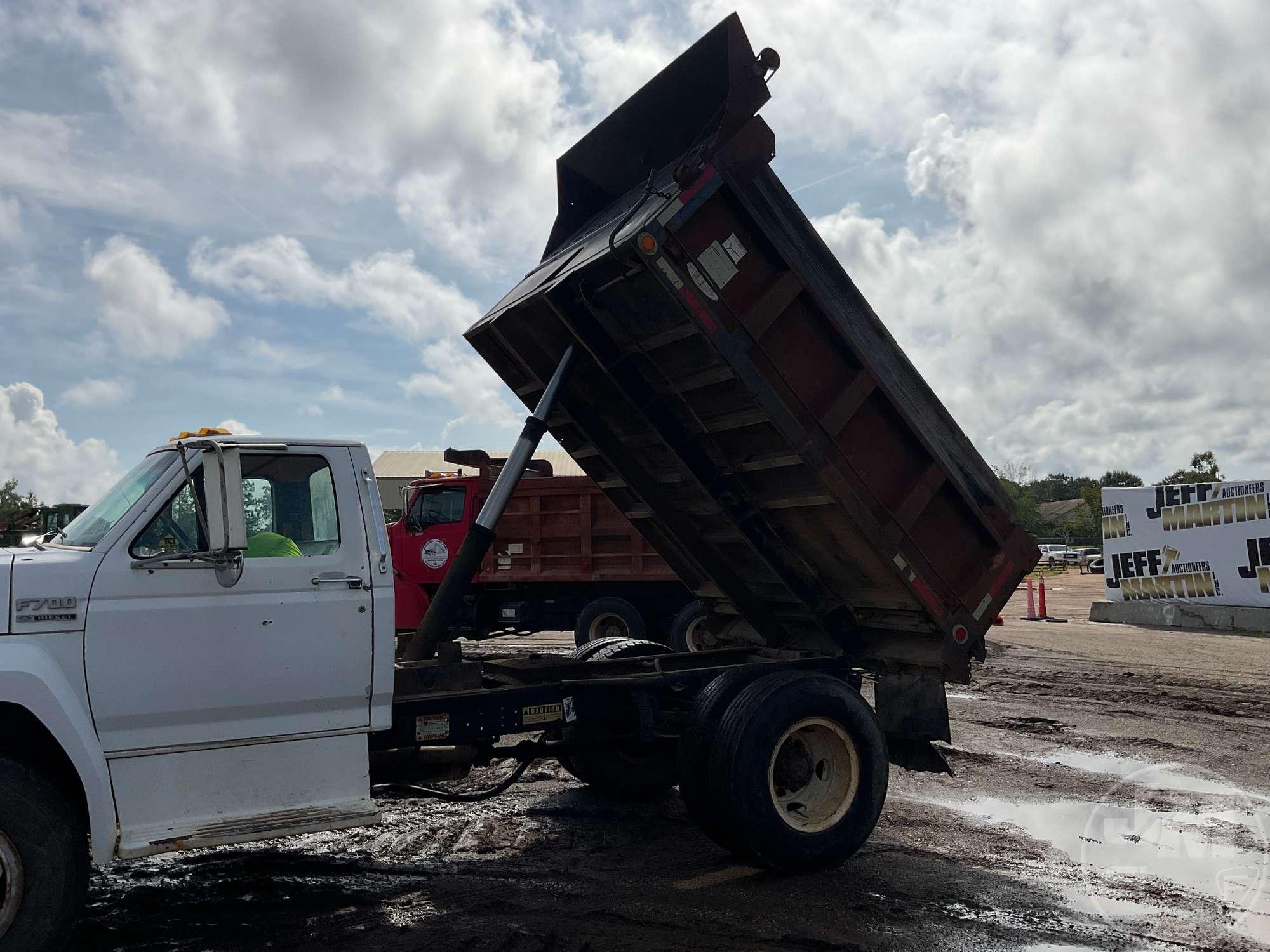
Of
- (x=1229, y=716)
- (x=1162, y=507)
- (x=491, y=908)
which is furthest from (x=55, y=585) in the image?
(x=1162, y=507)

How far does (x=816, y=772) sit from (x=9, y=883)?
392 cm

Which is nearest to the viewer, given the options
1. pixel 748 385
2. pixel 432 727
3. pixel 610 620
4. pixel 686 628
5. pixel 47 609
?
pixel 47 609

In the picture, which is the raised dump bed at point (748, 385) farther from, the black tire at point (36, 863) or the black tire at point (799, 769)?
the black tire at point (36, 863)

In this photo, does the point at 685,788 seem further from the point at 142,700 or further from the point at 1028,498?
the point at 1028,498

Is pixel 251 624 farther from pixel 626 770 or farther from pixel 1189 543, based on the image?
pixel 1189 543

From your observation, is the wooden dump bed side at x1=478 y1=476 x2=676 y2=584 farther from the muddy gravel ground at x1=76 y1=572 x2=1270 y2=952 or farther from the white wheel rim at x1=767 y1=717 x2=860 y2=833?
the white wheel rim at x1=767 y1=717 x2=860 y2=833

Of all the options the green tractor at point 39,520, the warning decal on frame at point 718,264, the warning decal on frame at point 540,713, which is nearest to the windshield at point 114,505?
the warning decal on frame at point 540,713

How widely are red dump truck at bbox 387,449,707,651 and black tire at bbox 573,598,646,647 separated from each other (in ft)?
0.04

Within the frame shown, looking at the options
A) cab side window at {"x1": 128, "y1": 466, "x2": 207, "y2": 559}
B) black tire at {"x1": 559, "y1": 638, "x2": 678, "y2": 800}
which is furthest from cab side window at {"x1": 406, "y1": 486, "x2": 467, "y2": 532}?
cab side window at {"x1": 128, "y1": 466, "x2": 207, "y2": 559}

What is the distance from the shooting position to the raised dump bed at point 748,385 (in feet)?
17.1

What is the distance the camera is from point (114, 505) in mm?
4516

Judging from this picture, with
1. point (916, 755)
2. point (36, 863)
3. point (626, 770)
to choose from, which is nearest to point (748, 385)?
point (916, 755)

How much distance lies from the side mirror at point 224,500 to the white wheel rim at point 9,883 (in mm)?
1355

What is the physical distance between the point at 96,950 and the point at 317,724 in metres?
1.35
